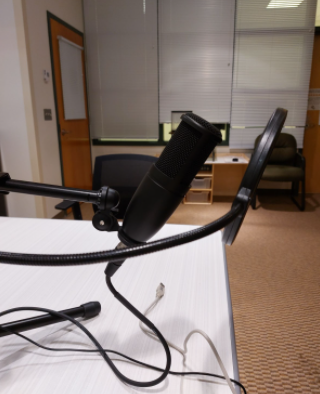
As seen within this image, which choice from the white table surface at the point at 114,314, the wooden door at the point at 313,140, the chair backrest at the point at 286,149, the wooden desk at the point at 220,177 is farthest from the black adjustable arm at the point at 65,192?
the wooden door at the point at 313,140

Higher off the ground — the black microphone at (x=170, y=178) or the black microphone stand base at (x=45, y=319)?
the black microphone at (x=170, y=178)

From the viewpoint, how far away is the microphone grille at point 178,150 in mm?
455

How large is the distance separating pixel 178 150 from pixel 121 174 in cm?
150

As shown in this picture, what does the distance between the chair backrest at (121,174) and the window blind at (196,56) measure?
235 cm

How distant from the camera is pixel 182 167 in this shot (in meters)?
0.47

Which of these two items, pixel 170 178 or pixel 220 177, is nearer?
pixel 170 178

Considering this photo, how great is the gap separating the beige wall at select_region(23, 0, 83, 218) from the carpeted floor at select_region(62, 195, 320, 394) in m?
1.47

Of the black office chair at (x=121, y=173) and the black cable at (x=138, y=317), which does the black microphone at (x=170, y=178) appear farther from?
the black office chair at (x=121, y=173)

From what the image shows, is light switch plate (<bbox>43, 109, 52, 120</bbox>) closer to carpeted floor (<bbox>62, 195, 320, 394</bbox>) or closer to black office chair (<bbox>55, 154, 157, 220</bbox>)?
black office chair (<bbox>55, 154, 157, 220</bbox>)

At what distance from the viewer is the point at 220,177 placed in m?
4.41

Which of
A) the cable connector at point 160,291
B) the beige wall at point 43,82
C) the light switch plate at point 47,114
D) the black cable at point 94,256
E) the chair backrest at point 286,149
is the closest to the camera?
the black cable at point 94,256

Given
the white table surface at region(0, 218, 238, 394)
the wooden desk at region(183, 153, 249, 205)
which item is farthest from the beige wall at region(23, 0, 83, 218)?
the white table surface at region(0, 218, 238, 394)

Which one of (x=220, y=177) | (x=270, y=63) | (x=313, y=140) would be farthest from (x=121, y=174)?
(x=313, y=140)

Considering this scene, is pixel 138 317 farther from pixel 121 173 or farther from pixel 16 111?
pixel 16 111
